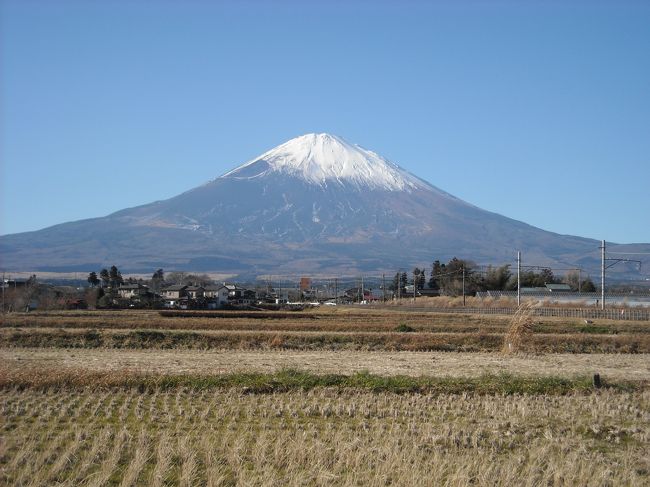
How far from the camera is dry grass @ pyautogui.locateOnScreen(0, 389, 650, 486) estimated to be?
9.02 meters

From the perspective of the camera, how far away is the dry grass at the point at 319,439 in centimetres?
902

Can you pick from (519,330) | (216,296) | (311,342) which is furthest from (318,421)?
(216,296)

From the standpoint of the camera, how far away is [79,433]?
10.5 m

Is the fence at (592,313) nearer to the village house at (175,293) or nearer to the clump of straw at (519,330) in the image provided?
the clump of straw at (519,330)

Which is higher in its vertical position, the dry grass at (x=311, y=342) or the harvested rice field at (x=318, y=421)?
the harvested rice field at (x=318, y=421)

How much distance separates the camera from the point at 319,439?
1068 centimetres

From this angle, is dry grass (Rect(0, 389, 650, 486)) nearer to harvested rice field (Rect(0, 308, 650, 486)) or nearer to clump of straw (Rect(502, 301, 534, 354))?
harvested rice field (Rect(0, 308, 650, 486))

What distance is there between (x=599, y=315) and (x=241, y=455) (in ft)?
155

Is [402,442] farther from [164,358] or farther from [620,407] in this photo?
[164,358]

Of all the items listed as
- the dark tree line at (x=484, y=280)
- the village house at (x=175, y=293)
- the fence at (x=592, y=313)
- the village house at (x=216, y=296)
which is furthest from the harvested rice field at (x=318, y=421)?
the village house at (x=175, y=293)

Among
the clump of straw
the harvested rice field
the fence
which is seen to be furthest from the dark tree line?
the harvested rice field

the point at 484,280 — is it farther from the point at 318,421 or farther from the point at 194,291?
the point at 318,421

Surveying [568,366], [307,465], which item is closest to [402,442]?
[307,465]

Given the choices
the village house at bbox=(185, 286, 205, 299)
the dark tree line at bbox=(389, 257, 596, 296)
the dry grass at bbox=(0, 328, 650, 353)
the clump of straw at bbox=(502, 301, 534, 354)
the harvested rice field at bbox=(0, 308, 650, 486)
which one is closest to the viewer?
the harvested rice field at bbox=(0, 308, 650, 486)
